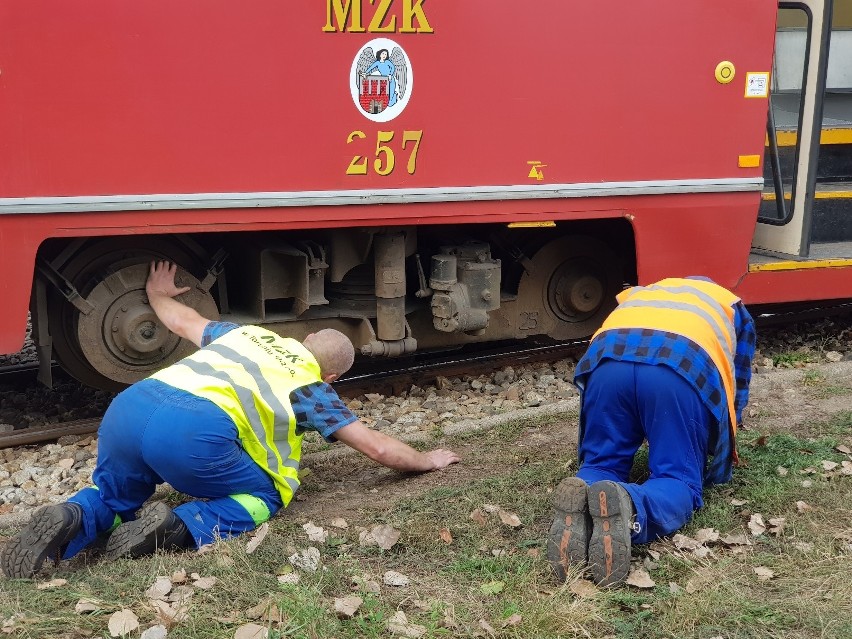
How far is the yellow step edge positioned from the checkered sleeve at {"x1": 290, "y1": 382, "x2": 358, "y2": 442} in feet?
11.0

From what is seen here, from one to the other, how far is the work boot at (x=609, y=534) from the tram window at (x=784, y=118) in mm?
3779

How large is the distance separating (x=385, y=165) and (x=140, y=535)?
2373 mm

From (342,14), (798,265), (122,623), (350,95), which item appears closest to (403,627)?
(122,623)

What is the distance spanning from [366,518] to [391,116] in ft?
7.15

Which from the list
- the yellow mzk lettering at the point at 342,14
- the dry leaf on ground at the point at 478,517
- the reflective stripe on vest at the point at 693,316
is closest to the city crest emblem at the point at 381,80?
the yellow mzk lettering at the point at 342,14

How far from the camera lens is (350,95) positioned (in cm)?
507

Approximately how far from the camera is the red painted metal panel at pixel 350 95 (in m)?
4.59

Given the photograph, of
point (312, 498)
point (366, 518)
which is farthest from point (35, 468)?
point (366, 518)

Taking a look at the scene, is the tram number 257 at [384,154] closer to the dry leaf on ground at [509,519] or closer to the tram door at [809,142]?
the dry leaf on ground at [509,519]

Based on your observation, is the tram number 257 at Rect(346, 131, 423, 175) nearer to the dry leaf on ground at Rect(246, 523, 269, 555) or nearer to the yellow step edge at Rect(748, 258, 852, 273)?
the dry leaf on ground at Rect(246, 523, 269, 555)

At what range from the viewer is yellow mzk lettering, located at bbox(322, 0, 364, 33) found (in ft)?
16.3

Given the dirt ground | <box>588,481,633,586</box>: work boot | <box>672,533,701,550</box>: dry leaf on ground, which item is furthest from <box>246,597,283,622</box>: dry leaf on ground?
<box>672,533,701,550</box>: dry leaf on ground

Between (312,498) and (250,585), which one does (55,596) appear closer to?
(250,585)

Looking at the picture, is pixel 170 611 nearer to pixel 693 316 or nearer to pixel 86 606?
pixel 86 606
